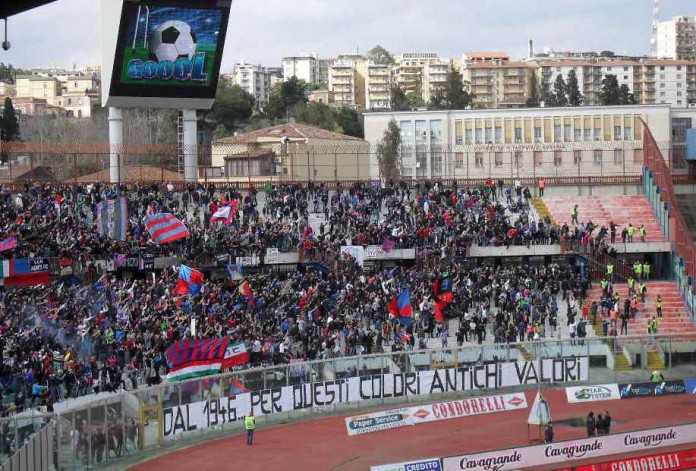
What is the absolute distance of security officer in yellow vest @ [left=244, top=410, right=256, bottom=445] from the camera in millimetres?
34375

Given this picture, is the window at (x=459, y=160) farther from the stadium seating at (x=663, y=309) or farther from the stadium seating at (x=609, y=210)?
the stadium seating at (x=663, y=309)

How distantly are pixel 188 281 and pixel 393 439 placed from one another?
11.7 meters

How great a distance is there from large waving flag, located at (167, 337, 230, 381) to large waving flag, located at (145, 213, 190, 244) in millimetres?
11124

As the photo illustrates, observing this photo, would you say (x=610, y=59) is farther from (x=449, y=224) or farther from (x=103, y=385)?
(x=103, y=385)

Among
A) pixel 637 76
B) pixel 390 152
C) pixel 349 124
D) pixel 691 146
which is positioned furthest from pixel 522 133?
pixel 637 76

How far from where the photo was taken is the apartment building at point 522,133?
263ft

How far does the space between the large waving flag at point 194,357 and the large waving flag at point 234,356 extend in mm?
864

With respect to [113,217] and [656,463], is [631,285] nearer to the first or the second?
[656,463]

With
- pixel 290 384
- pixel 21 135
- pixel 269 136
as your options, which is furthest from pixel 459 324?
pixel 21 135

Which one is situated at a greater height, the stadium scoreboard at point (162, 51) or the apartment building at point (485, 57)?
the apartment building at point (485, 57)

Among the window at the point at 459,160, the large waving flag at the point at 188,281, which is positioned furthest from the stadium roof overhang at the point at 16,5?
the window at the point at 459,160

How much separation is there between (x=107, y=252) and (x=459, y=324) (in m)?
15.7

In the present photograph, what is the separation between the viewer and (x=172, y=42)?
56.6m

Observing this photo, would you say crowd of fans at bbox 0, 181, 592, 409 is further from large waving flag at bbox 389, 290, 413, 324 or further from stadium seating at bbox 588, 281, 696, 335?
stadium seating at bbox 588, 281, 696, 335
